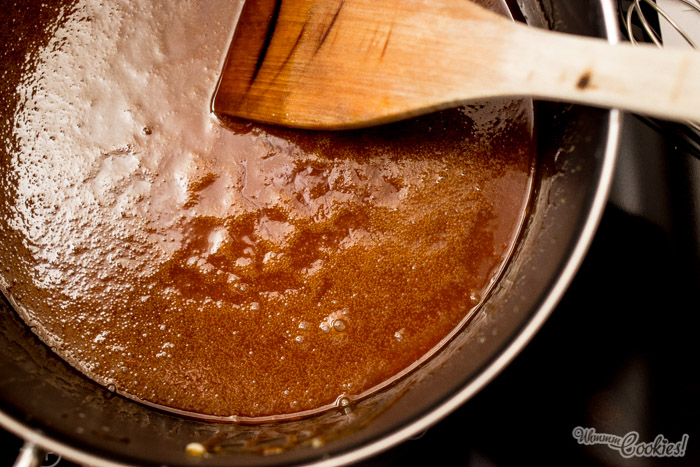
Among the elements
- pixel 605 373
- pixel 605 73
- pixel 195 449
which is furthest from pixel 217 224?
pixel 605 373

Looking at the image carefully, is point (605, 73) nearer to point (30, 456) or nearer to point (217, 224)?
point (217, 224)

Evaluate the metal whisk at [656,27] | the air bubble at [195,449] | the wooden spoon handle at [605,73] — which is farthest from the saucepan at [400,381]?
the metal whisk at [656,27]

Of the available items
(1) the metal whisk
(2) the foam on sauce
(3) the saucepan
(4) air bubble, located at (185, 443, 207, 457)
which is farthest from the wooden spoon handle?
(4) air bubble, located at (185, 443, 207, 457)

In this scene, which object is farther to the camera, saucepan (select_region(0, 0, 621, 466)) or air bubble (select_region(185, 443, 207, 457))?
air bubble (select_region(185, 443, 207, 457))

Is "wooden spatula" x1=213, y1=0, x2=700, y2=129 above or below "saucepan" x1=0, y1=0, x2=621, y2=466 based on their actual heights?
above

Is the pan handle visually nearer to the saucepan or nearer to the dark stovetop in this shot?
the saucepan

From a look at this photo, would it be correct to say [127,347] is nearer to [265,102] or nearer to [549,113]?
[265,102]

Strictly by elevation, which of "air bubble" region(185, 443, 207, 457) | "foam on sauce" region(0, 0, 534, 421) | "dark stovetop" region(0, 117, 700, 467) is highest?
"foam on sauce" region(0, 0, 534, 421)
